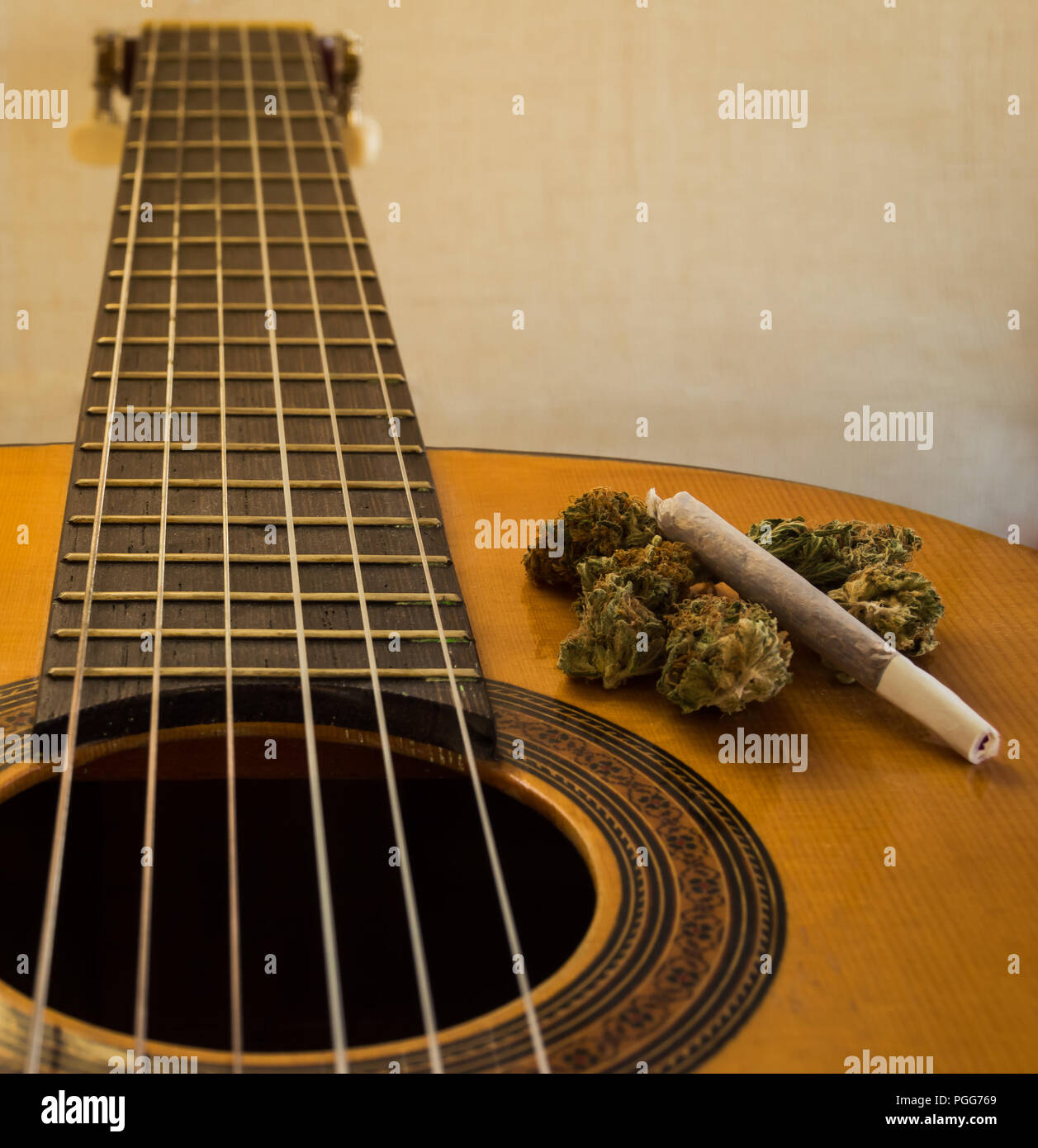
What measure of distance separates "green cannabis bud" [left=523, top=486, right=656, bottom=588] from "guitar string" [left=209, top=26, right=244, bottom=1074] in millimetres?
286

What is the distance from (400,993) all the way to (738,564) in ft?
1.39

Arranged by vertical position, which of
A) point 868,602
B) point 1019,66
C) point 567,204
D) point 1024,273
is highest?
point 1019,66

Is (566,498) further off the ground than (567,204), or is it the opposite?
(567,204)

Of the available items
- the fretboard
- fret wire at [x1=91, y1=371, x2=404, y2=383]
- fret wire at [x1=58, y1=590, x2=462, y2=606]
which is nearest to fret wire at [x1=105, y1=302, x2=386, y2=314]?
the fretboard

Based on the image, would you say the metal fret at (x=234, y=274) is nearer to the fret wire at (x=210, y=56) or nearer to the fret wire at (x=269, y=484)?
the fret wire at (x=269, y=484)

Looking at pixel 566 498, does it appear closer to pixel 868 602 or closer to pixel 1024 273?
pixel 868 602

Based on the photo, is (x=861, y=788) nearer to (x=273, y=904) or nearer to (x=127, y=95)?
(x=273, y=904)

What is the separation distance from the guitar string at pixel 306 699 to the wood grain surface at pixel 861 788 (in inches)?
6.4

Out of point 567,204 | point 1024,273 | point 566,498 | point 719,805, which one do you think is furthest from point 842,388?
point 719,805

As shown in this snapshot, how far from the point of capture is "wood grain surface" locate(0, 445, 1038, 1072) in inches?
24.7

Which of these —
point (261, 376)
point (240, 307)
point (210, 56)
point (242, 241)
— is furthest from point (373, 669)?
point (210, 56)
